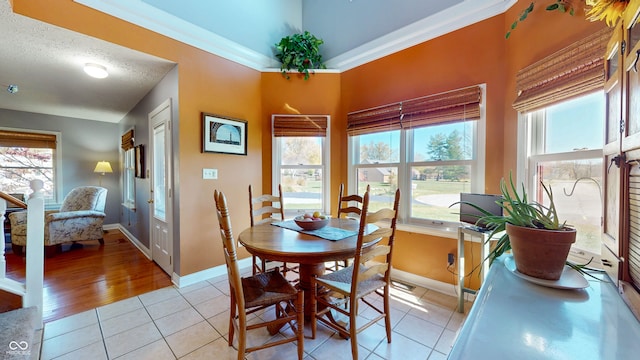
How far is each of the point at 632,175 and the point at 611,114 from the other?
29 centimetres

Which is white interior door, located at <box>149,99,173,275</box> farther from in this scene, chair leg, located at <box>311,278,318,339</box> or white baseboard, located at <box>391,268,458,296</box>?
white baseboard, located at <box>391,268,458,296</box>

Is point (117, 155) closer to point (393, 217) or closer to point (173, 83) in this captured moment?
point (173, 83)

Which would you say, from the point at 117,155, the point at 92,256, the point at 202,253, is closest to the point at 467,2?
the point at 202,253

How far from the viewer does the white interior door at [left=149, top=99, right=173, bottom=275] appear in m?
2.78

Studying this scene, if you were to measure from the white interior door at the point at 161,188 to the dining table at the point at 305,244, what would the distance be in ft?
4.82

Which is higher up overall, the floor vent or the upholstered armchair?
the upholstered armchair

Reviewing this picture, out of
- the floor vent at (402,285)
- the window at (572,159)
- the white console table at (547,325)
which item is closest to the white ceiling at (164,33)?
the window at (572,159)

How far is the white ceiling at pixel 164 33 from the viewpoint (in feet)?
7.15

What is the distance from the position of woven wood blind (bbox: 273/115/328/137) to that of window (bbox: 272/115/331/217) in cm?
1

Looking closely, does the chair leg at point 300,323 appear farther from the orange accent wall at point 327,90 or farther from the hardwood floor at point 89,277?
the hardwood floor at point 89,277

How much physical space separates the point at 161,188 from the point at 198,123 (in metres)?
1.09

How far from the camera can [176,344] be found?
1739 mm

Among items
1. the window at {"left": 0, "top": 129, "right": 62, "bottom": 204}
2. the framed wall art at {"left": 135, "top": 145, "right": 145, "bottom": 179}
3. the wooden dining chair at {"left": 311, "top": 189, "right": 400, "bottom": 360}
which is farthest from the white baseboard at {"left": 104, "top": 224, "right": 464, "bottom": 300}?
the window at {"left": 0, "top": 129, "right": 62, "bottom": 204}

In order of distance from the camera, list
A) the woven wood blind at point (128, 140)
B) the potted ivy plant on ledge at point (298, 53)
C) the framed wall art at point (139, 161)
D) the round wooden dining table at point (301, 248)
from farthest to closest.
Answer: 1. the woven wood blind at point (128, 140)
2. the framed wall art at point (139, 161)
3. the potted ivy plant on ledge at point (298, 53)
4. the round wooden dining table at point (301, 248)
